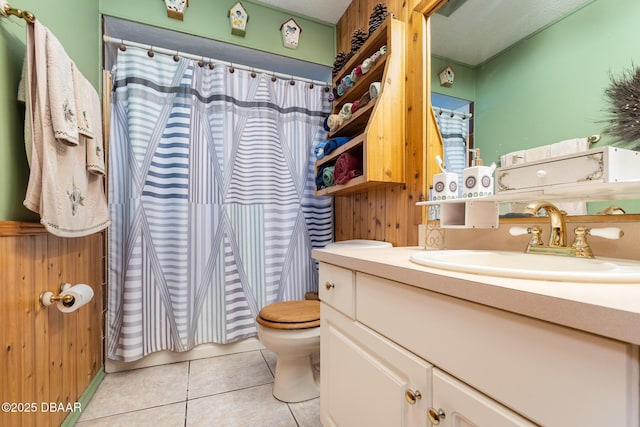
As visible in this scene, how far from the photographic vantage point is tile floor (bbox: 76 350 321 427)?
1273 mm

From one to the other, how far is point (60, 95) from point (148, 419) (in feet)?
4.58

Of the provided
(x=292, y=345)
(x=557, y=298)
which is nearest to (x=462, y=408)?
(x=557, y=298)

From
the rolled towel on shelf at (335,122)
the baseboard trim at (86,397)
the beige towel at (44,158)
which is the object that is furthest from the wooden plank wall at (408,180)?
the baseboard trim at (86,397)

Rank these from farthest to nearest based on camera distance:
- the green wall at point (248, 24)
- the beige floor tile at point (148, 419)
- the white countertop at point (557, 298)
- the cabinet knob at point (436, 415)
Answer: the green wall at point (248, 24), the beige floor tile at point (148, 419), the cabinet knob at point (436, 415), the white countertop at point (557, 298)

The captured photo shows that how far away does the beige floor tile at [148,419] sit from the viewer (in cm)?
125

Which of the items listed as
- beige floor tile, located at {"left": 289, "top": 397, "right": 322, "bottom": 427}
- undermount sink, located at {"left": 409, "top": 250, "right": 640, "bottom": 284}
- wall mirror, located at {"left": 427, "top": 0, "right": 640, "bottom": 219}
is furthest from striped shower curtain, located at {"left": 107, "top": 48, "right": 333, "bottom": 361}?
undermount sink, located at {"left": 409, "top": 250, "right": 640, "bottom": 284}

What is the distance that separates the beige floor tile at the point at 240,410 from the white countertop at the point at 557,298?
1106 millimetres

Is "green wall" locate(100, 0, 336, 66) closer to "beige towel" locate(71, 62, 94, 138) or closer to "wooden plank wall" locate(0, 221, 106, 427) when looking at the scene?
"beige towel" locate(71, 62, 94, 138)

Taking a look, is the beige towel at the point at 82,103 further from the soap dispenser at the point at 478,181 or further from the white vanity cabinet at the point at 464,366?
the soap dispenser at the point at 478,181

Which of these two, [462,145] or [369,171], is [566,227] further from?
[369,171]

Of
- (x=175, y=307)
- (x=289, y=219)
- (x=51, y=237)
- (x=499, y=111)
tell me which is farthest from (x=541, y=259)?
(x=175, y=307)

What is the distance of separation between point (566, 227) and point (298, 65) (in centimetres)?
204

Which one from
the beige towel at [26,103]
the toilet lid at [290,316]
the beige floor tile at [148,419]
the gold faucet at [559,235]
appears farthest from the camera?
the toilet lid at [290,316]

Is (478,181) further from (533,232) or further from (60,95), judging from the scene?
(60,95)
